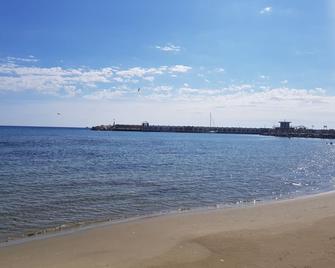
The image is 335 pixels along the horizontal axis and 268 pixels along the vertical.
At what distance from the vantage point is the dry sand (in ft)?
34.1

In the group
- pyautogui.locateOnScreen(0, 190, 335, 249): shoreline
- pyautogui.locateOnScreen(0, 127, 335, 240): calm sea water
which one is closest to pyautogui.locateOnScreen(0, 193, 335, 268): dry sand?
pyautogui.locateOnScreen(0, 190, 335, 249): shoreline

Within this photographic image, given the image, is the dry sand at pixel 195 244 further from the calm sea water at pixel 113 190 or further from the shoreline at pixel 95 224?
the calm sea water at pixel 113 190

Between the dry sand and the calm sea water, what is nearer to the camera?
the dry sand

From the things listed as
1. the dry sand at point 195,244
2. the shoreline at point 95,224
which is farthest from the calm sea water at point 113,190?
the dry sand at point 195,244

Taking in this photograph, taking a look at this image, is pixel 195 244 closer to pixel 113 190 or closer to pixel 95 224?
pixel 95 224

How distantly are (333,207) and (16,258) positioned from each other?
1316 centimetres

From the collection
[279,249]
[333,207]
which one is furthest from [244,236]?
[333,207]

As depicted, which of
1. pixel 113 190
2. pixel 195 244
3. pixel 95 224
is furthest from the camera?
pixel 113 190

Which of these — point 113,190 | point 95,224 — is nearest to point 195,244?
point 95,224

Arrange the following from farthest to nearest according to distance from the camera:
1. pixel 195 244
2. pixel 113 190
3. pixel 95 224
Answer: pixel 113 190, pixel 95 224, pixel 195 244

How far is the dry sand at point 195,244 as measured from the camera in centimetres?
1038

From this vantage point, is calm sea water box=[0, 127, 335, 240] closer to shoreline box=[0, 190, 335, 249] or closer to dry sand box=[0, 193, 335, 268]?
shoreline box=[0, 190, 335, 249]

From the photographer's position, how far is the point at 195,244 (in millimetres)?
12234

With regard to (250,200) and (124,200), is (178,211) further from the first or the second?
(250,200)
